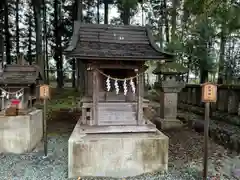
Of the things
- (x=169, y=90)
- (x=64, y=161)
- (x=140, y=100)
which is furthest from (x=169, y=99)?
(x=64, y=161)

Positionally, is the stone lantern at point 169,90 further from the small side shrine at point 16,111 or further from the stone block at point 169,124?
the small side shrine at point 16,111

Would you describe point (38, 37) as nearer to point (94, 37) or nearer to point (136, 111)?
point (94, 37)

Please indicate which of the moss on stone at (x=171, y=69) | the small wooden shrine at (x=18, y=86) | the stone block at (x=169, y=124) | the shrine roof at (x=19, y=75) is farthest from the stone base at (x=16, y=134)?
the moss on stone at (x=171, y=69)

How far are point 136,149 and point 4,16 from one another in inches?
662

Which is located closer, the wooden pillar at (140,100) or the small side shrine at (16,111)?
the wooden pillar at (140,100)

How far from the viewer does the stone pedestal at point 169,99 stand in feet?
22.7

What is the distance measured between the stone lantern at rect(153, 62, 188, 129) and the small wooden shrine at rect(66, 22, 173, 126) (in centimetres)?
255

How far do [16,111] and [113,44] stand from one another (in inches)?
123

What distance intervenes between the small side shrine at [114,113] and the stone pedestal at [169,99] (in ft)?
8.80

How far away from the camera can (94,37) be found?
14.0 feet

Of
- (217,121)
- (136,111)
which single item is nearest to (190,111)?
(217,121)

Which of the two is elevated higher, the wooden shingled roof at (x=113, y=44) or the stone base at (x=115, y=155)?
the wooden shingled roof at (x=113, y=44)

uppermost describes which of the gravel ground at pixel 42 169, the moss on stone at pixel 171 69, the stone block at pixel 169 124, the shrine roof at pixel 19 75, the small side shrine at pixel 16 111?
the moss on stone at pixel 171 69

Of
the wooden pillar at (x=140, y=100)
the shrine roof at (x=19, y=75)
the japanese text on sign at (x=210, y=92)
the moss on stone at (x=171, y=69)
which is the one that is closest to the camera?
the japanese text on sign at (x=210, y=92)
